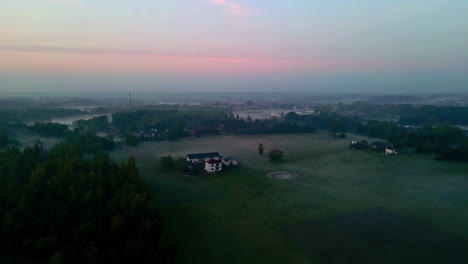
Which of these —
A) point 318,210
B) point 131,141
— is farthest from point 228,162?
point 131,141

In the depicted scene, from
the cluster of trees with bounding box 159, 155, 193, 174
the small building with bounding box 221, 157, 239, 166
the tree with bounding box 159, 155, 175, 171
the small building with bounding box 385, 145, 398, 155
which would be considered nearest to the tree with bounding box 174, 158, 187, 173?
the cluster of trees with bounding box 159, 155, 193, 174

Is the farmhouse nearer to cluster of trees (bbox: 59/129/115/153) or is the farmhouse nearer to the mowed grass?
the mowed grass

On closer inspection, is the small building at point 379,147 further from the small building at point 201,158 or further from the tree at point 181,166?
the tree at point 181,166

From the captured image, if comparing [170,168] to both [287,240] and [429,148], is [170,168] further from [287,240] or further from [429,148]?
[429,148]

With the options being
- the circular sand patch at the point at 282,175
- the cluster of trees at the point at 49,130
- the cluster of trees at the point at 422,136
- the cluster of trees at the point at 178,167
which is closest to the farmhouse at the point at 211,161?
the cluster of trees at the point at 178,167

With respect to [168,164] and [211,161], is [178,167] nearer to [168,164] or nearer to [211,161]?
[168,164]

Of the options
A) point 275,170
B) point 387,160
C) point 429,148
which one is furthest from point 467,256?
point 429,148

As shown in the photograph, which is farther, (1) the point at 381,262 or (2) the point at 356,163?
(2) the point at 356,163
